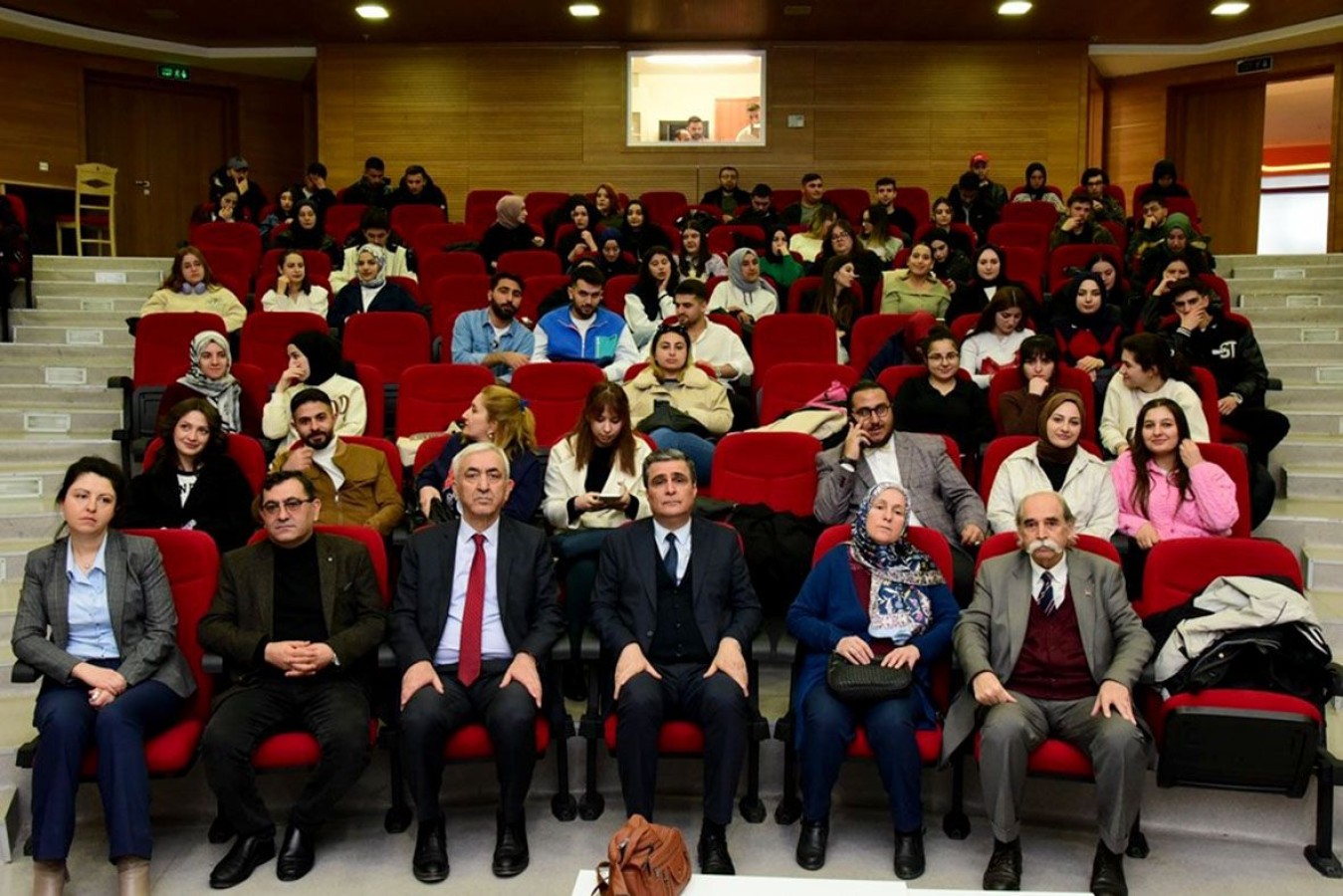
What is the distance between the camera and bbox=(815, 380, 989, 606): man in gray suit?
12.5 ft

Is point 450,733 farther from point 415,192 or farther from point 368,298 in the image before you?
point 415,192

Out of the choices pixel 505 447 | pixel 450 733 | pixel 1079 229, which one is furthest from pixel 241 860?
pixel 1079 229

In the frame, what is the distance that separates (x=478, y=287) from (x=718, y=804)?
3.88 m

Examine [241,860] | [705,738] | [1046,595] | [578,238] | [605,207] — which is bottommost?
[241,860]

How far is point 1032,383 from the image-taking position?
4.43m

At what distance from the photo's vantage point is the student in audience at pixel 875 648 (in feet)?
9.81

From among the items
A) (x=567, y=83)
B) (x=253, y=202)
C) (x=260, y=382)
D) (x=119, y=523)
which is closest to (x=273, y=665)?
(x=119, y=523)

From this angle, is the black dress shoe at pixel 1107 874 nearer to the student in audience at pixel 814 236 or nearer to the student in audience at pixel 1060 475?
the student in audience at pixel 1060 475

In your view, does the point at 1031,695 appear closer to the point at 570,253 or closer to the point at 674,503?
the point at 674,503

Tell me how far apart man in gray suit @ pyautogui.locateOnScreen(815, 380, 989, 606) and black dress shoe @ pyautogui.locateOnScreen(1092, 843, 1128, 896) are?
108 centimetres

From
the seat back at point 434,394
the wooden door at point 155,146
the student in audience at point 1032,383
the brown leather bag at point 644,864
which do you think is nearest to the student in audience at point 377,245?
the seat back at point 434,394

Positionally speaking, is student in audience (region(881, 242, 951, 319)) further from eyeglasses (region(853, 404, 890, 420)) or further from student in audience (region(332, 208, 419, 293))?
student in audience (region(332, 208, 419, 293))

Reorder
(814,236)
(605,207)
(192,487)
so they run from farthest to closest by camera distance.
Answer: (605,207) < (814,236) < (192,487)

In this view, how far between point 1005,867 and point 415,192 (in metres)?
7.35
